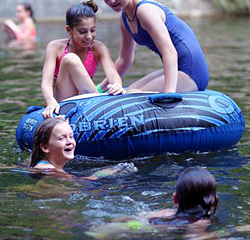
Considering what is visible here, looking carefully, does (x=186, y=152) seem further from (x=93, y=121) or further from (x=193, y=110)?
(x=93, y=121)

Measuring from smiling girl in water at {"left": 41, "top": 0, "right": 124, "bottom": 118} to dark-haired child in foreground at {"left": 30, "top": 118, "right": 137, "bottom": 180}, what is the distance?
0.53m

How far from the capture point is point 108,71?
586cm

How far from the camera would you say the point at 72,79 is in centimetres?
570

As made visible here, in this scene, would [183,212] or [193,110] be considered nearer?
[183,212]

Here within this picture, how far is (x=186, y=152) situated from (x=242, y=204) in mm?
1408

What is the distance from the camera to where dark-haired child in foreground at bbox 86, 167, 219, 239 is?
11.4 ft

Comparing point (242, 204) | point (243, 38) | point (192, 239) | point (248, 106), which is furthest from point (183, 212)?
point (243, 38)

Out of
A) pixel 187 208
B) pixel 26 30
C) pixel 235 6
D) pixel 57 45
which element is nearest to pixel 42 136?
pixel 57 45

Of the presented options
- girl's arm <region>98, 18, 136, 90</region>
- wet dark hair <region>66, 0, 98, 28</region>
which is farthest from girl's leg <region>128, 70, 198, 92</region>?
wet dark hair <region>66, 0, 98, 28</region>

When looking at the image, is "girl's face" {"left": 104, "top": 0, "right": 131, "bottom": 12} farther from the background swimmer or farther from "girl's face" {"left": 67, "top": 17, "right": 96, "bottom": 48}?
the background swimmer

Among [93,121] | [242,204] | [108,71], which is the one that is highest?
[108,71]

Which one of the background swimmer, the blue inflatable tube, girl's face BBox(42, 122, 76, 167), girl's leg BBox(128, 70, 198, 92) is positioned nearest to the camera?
girl's face BBox(42, 122, 76, 167)

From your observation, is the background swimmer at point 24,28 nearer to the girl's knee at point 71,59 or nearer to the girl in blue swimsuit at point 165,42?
the girl in blue swimsuit at point 165,42

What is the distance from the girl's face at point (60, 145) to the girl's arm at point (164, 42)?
3.76ft
